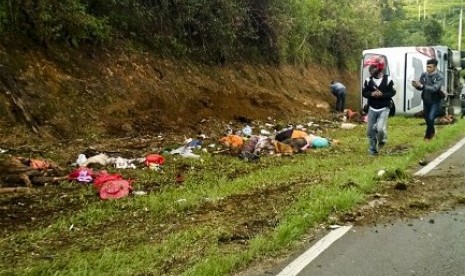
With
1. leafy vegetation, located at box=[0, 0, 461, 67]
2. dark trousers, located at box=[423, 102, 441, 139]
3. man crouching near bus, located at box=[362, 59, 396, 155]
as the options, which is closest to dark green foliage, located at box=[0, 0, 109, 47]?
leafy vegetation, located at box=[0, 0, 461, 67]

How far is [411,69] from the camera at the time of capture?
19719 millimetres

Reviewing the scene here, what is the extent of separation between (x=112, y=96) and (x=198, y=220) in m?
7.36

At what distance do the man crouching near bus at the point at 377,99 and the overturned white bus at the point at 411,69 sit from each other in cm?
856

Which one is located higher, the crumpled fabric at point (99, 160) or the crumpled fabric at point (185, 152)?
the crumpled fabric at point (99, 160)

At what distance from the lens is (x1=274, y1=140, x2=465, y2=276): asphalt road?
14.6 ft

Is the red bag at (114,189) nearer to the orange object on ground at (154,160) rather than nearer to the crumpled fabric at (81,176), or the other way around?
the crumpled fabric at (81,176)

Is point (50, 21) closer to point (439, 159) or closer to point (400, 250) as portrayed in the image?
point (439, 159)

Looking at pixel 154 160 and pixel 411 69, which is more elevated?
pixel 411 69

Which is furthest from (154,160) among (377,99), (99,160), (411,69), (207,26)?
(411,69)

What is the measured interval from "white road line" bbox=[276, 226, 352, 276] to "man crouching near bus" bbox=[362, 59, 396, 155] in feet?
18.0

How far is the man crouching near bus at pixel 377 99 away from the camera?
10680 millimetres

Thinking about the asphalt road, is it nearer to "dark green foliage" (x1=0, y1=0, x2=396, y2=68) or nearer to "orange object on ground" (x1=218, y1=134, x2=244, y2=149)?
"orange object on ground" (x1=218, y1=134, x2=244, y2=149)

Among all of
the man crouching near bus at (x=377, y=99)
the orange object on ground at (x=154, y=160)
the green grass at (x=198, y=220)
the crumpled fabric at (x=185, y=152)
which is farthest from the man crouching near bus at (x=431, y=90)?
the orange object on ground at (x=154, y=160)

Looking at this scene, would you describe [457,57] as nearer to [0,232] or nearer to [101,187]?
[101,187]
